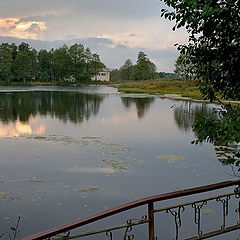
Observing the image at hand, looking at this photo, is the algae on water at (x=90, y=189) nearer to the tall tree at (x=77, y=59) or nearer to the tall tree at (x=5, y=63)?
the tall tree at (x=5, y=63)

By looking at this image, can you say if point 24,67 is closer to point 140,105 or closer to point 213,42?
point 140,105

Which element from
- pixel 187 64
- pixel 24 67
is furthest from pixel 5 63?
pixel 187 64

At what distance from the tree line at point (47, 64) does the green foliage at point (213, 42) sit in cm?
9837

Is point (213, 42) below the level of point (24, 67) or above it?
below

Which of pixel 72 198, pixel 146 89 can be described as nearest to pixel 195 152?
pixel 72 198

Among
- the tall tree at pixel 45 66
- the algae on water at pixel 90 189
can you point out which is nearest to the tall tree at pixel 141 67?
the tall tree at pixel 45 66

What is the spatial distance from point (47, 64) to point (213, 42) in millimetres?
110862

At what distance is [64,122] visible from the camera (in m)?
21.1

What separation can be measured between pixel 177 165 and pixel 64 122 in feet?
37.7

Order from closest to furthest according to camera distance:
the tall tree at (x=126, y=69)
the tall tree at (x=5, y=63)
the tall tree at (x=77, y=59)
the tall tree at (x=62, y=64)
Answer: the tall tree at (x=5, y=63), the tall tree at (x=77, y=59), the tall tree at (x=62, y=64), the tall tree at (x=126, y=69)

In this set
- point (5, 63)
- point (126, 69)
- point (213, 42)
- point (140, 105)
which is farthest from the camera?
point (126, 69)

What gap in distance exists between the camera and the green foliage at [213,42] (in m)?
3.64

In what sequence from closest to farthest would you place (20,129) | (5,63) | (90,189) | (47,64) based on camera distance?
(90,189), (20,129), (5,63), (47,64)

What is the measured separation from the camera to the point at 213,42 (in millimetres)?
4203
